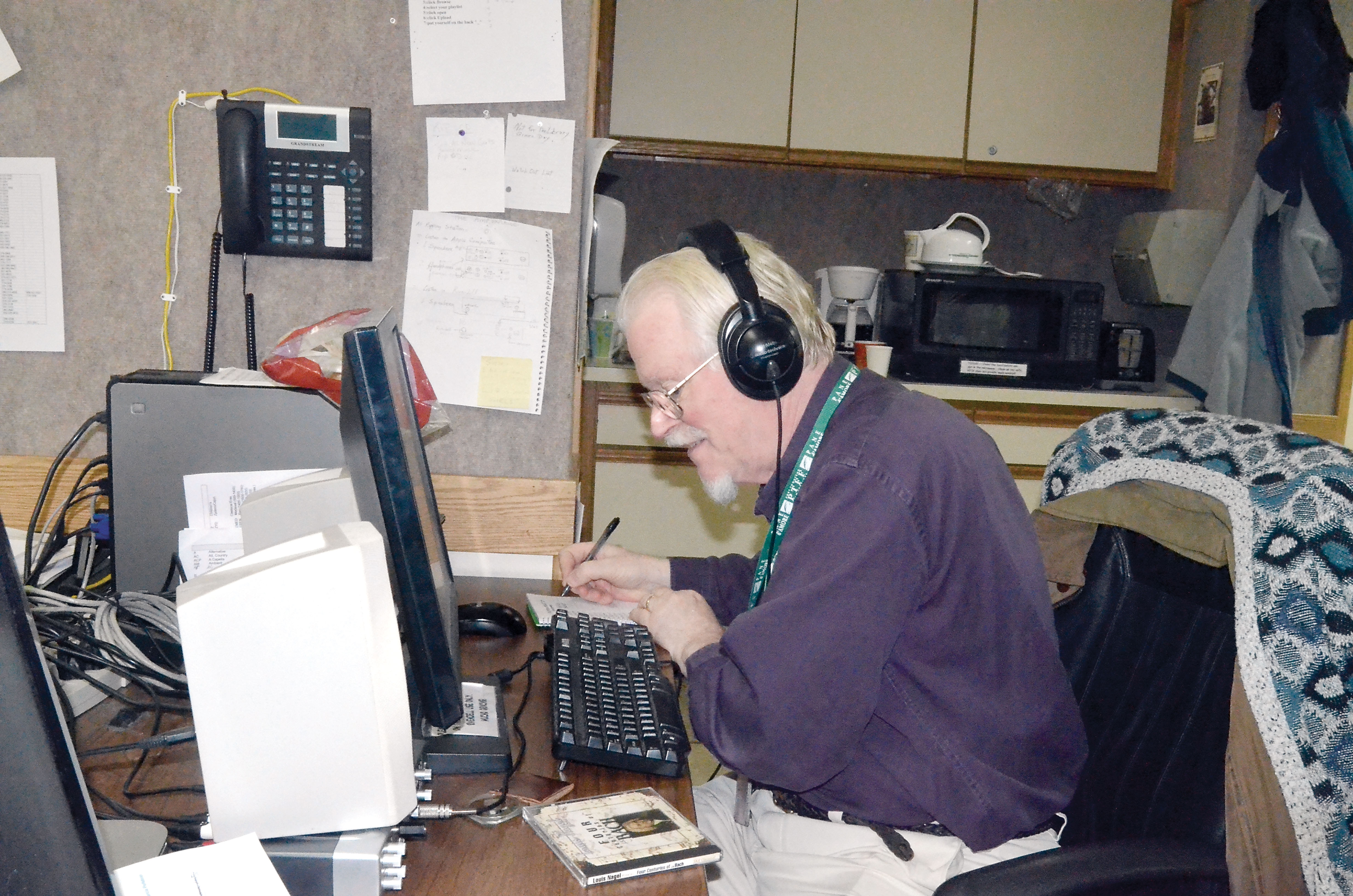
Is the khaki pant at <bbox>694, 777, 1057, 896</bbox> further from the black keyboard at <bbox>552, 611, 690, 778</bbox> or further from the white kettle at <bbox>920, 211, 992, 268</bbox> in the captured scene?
the white kettle at <bbox>920, 211, 992, 268</bbox>

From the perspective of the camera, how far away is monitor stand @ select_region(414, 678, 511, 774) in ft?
2.55

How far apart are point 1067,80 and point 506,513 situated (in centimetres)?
234

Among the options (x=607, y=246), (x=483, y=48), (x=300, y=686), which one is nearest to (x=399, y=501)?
(x=300, y=686)

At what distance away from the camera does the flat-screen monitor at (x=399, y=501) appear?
64 cm

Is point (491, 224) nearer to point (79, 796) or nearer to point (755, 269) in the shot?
point (755, 269)

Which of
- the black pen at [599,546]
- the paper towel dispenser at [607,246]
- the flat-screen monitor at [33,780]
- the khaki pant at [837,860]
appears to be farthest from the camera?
the paper towel dispenser at [607,246]

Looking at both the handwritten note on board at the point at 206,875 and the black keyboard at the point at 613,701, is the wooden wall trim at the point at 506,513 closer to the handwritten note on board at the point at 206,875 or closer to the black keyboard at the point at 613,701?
the black keyboard at the point at 613,701

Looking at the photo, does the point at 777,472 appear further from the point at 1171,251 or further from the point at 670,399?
the point at 1171,251

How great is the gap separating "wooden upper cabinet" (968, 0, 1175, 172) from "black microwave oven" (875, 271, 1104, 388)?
48 centimetres

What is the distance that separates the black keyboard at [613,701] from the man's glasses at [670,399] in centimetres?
24

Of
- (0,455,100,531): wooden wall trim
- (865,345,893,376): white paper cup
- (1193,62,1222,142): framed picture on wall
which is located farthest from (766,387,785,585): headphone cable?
(1193,62,1222,142): framed picture on wall

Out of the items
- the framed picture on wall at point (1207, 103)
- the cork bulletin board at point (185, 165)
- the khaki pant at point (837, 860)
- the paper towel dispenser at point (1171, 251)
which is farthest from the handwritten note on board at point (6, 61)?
the framed picture on wall at point (1207, 103)

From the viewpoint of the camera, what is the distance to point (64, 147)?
4.36 ft

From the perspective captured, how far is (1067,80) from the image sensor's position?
294 cm
